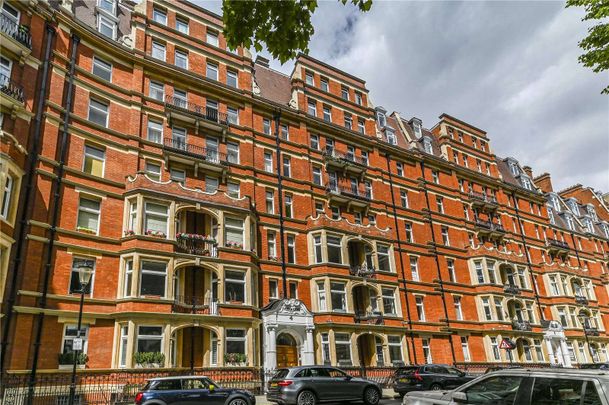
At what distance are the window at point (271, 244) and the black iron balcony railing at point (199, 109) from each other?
825cm

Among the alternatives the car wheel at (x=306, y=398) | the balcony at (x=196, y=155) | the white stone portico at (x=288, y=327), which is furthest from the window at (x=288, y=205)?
the car wheel at (x=306, y=398)

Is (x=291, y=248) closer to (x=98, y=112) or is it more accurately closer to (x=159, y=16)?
(x=98, y=112)

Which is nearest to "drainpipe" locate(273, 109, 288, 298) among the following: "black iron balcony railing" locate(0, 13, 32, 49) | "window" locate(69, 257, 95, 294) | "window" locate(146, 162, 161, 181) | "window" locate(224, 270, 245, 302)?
"window" locate(224, 270, 245, 302)

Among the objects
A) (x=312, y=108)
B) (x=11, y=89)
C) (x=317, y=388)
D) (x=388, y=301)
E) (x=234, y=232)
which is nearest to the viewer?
(x=317, y=388)

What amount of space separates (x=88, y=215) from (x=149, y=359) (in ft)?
27.0

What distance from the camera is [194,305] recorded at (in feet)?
71.1

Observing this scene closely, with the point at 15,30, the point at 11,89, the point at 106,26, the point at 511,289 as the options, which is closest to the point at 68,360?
the point at 11,89

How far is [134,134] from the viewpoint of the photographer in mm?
24391

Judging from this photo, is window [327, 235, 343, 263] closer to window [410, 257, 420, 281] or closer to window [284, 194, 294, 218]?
window [284, 194, 294, 218]

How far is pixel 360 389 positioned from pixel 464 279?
74.1ft

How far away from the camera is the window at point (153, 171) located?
24375mm

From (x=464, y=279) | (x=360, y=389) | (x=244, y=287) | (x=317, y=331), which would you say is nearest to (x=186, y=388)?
(x=360, y=389)

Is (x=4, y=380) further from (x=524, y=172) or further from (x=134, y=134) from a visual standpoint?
(x=524, y=172)

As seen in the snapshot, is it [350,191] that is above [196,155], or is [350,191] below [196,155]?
below
